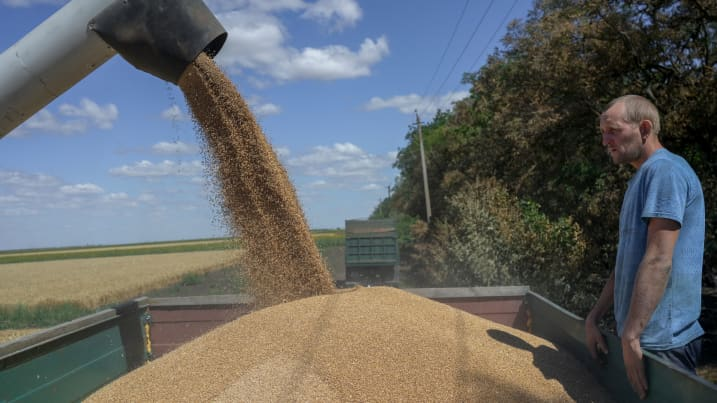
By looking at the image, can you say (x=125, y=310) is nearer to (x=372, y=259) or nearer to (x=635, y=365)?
(x=635, y=365)

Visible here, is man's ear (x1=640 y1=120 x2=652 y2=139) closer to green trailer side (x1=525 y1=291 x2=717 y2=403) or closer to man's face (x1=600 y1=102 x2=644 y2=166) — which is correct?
man's face (x1=600 y1=102 x2=644 y2=166)

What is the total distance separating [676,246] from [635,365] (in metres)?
0.48

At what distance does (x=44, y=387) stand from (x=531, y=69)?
29.8 feet

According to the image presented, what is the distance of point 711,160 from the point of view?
809 cm

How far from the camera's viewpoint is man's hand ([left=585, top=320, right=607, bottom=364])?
242cm

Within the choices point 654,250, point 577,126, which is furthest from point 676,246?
point 577,126

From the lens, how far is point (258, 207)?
4.05m

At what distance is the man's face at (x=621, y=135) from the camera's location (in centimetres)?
220

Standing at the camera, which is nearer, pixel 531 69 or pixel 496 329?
pixel 496 329

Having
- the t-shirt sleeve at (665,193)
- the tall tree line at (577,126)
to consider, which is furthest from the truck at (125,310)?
the tall tree line at (577,126)

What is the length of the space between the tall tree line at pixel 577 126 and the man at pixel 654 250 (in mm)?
5230

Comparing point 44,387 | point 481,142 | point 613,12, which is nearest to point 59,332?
point 44,387

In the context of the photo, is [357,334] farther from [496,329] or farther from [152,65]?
[152,65]

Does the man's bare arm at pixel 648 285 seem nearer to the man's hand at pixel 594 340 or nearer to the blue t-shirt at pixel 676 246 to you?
the blue t-shirt at pixel 676 246
